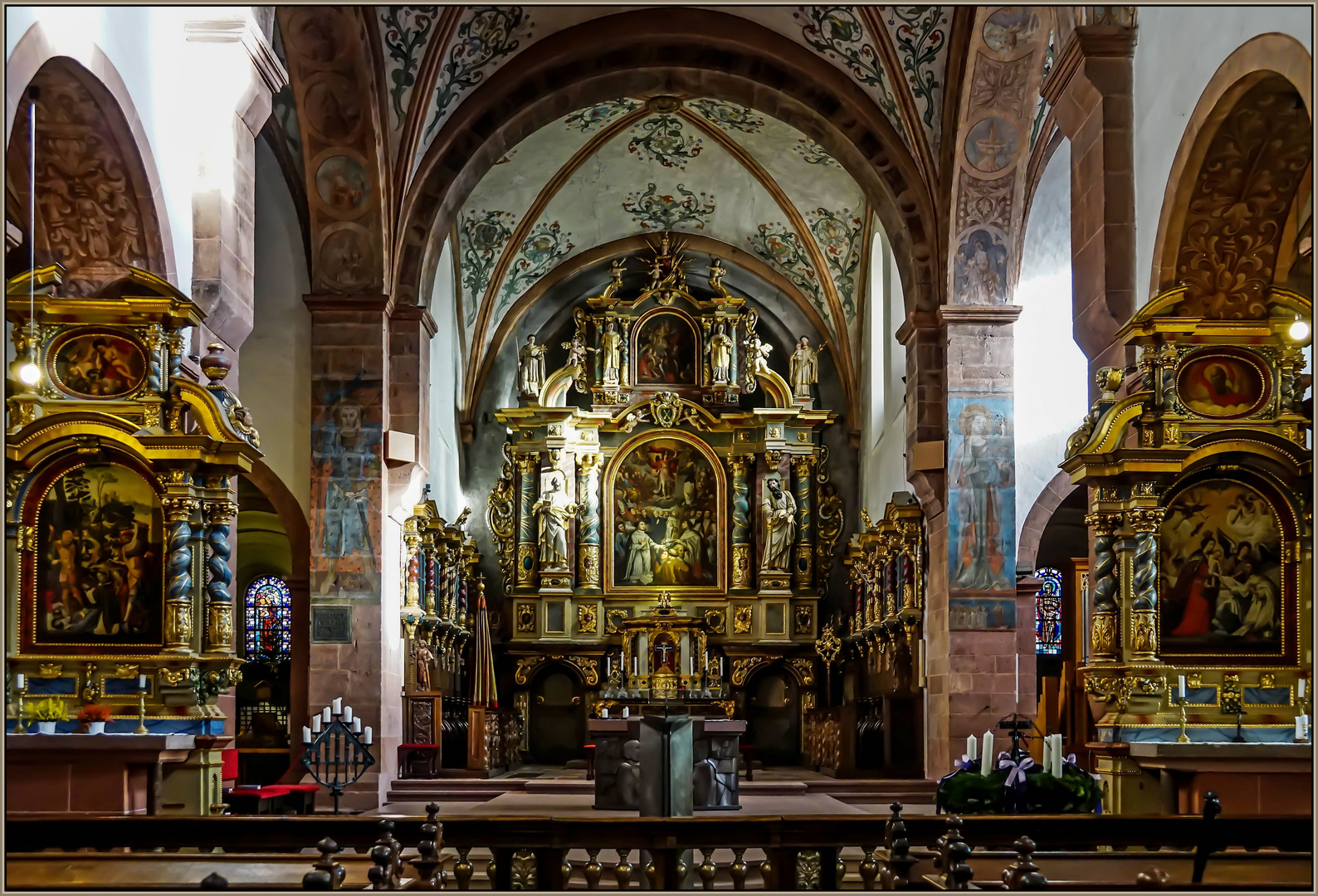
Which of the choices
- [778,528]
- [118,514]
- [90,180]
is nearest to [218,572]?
[118,514]

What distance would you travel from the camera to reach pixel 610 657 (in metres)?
23.2

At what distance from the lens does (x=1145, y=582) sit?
906 centimetres

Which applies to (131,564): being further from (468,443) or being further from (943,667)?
(468,443)

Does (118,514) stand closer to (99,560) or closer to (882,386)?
(99,560)

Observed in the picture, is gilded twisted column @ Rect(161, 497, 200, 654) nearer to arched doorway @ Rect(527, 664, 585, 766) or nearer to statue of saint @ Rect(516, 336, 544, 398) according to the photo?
arched doorway @ Rect(527, 664, 585, 766)

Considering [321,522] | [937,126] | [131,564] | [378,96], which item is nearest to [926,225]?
[937,126]

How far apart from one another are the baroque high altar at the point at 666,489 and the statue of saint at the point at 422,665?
4785 millimetres

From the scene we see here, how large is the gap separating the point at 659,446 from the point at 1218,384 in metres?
15.6

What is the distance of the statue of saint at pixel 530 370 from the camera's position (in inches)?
946

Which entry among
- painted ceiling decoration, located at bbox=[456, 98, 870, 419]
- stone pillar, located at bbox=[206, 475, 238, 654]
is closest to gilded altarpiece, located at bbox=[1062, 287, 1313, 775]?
stone pillar, located at bbox=[206, 475, 238, 654]

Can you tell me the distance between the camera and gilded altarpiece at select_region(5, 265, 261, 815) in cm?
898

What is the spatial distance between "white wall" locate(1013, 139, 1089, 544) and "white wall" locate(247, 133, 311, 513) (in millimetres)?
Result: 7874

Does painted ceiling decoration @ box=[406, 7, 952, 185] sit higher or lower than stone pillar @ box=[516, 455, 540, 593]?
higher

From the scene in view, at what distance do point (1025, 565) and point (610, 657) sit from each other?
25.0ft
